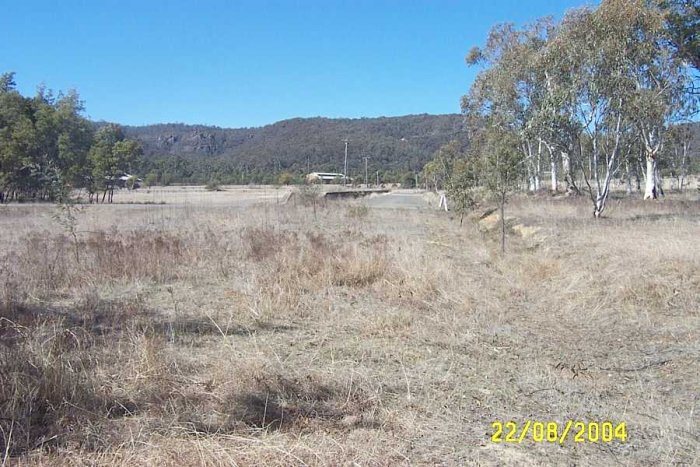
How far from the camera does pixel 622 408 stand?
472 centimetres

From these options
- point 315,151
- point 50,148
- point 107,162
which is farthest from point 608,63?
point 315,151

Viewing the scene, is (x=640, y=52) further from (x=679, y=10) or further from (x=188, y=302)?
(x=188, y=302)

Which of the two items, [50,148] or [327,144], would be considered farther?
[327,144]

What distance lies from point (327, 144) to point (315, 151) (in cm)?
643

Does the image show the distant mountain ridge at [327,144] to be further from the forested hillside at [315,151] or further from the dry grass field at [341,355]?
the dry grass field at [341,355]

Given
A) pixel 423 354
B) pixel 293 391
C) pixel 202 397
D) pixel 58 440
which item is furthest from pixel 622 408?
pixel 58 440

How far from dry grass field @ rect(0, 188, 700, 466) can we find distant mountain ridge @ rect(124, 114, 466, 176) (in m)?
112

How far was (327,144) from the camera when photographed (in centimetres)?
14850

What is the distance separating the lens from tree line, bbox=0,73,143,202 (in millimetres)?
44625

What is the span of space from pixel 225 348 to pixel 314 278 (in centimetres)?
413
